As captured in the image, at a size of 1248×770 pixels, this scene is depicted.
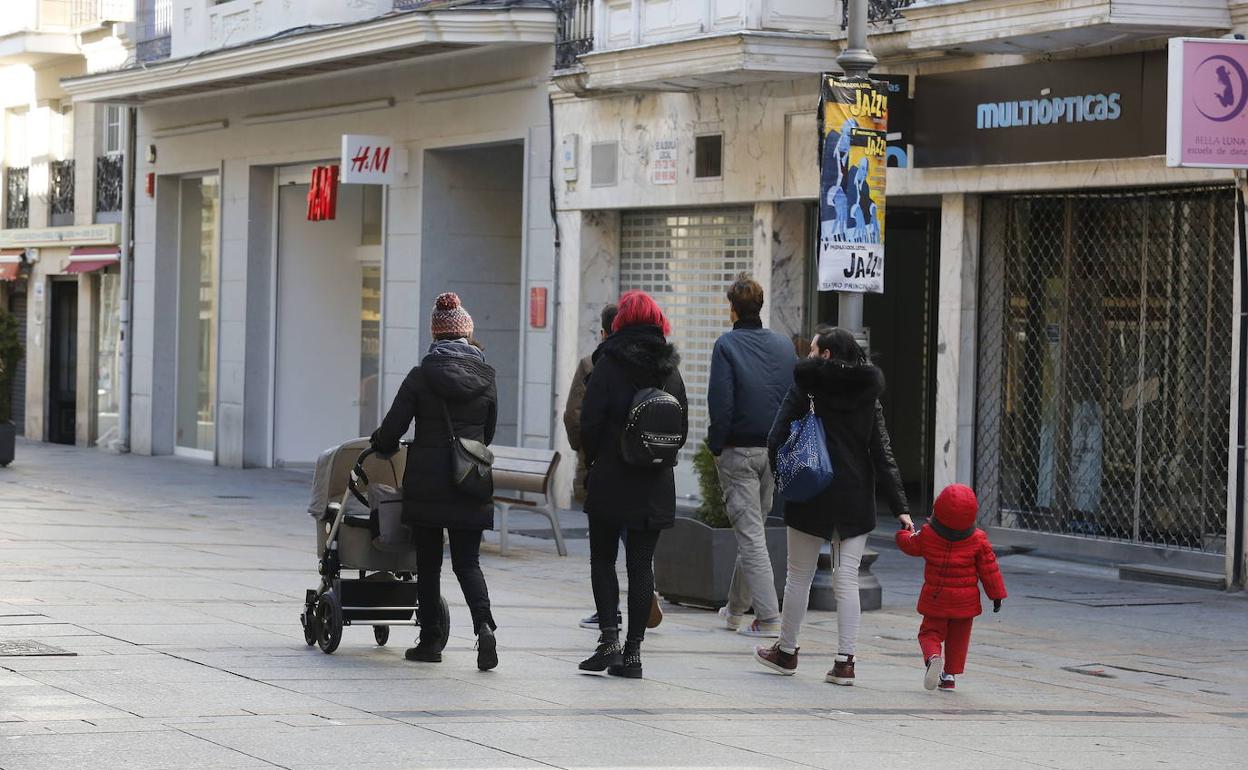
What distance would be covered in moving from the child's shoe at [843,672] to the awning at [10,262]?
24729mm

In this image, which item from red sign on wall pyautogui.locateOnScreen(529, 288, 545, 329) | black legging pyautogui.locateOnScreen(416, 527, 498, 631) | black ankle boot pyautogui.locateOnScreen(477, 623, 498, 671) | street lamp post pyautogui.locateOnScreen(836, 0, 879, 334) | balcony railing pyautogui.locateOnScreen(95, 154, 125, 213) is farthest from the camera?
balcony railing pyautogui.locateOnScreen(95, 154, 125, 213)

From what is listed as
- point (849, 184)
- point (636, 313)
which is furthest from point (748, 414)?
point (849, 184)

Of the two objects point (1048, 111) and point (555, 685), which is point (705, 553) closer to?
point (555, 685)

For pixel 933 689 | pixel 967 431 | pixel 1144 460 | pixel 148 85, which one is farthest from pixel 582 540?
pixel 148 85

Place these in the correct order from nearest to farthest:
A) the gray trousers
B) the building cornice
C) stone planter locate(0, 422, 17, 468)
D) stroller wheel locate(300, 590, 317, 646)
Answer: stroller wheel locate(300, 590, 317, 646) < the gray trousers < the building cornice < stone planter locate(0, 422, 17, 468)

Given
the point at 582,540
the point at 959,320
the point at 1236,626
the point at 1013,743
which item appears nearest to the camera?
the point at 1013,743

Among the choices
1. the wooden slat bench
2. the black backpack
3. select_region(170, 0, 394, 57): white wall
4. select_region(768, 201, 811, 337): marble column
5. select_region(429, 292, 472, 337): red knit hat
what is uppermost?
select_region(170, 0, 394, 57): white wall

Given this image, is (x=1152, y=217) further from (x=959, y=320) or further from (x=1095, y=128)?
(x=959, y=320)

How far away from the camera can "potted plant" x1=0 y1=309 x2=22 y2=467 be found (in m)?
23.8

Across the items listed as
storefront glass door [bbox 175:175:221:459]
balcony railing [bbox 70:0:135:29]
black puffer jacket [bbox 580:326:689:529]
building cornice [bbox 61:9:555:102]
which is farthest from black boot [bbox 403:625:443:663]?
balcony railing [bbox 70:0:135:29]

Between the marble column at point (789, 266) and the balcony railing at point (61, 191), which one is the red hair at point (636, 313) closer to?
the marble column at point (789, 266)

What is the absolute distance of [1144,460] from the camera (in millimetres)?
14883

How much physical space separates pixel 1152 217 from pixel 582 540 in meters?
5.33

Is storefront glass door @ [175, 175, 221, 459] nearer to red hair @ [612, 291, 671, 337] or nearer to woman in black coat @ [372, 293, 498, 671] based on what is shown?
woman in black coat @ [372, 293, 498, 671]
